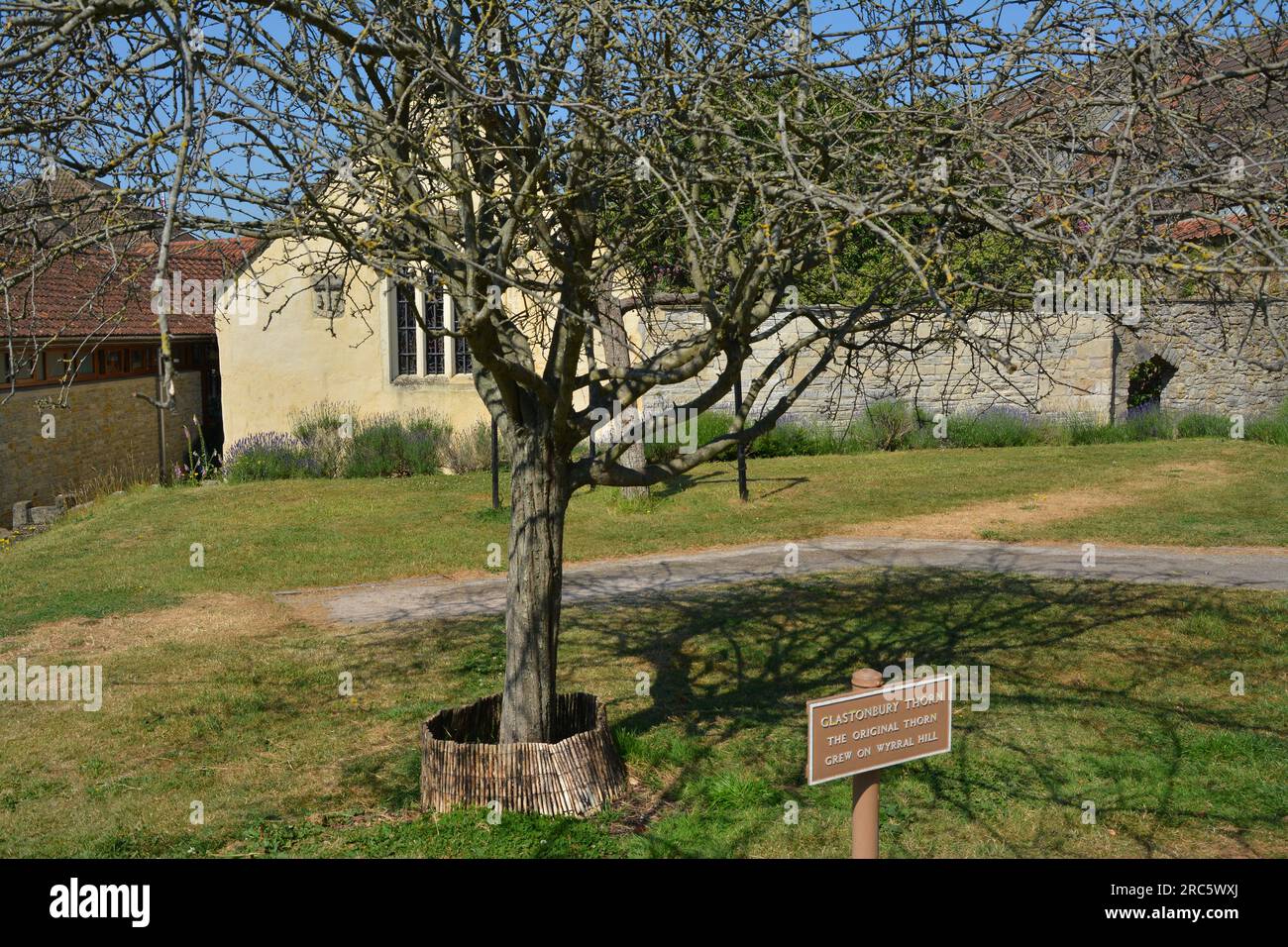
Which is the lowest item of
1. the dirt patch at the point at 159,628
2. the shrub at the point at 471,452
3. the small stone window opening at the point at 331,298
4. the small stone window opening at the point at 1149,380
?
the dirt patch at the point at 159,628

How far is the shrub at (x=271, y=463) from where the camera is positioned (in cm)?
1980

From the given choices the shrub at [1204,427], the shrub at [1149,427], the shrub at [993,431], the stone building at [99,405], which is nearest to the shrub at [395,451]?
the stone building at [99,405]

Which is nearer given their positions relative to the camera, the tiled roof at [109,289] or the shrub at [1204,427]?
the tiled roof at [109,289]

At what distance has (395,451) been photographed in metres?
20.2

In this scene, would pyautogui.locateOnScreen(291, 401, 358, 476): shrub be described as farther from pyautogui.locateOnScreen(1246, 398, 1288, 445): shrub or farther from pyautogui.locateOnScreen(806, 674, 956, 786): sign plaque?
pyautogui.locateOnScreen(806, 674, 956, 786): sign plaque

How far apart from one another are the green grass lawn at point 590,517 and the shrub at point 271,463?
754 mm

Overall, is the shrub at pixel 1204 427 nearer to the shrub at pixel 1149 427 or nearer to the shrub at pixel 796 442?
the shrub at pixel 1149 427

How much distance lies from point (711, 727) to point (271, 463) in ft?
46.4

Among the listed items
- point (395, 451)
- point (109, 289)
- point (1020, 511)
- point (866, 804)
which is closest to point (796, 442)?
point (1020, 511)

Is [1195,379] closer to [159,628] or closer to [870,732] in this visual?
[159,628]

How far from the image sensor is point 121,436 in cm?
2161

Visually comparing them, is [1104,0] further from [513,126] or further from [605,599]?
[605,599]

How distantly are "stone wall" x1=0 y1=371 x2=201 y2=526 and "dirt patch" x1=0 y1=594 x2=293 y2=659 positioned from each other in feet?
18.5

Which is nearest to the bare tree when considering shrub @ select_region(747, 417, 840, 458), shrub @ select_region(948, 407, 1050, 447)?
shrub @ select_region(747, 417, 840, 458)
